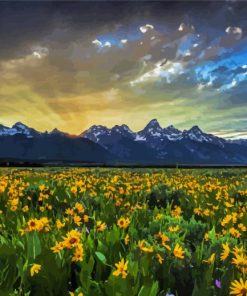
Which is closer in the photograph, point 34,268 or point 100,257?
point 34,268

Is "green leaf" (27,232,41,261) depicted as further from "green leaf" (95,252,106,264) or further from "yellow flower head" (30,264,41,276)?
"green leaf" (95,252,106,264)

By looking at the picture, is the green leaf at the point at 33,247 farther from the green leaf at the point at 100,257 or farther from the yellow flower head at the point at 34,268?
the green leaf at the point at 100,257

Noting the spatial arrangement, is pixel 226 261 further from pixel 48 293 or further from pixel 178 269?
pixel 48 293

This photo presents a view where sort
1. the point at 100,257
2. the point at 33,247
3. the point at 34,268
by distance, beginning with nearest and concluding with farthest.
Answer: the point at 34,268, the point at 100,257, the point at 33,247

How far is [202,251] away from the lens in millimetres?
3578

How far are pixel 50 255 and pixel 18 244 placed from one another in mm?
609

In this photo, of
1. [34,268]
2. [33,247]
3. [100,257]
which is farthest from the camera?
[33,247]

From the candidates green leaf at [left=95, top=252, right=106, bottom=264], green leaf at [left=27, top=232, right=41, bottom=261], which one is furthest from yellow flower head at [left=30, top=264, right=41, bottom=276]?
green leaf at [left=95, top=252, right=106, bottom=264]

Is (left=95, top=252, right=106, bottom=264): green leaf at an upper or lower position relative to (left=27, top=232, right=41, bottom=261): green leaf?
lower

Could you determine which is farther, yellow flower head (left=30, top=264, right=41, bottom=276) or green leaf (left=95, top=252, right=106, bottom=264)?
green leaf (left=95, top=252, right=106, bottom=264)

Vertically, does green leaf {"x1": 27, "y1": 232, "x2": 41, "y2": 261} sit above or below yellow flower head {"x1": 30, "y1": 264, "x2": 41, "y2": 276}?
above

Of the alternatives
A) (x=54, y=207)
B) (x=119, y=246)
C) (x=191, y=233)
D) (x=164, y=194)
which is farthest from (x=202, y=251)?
(x=164, y=194)

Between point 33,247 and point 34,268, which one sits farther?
point 33,247

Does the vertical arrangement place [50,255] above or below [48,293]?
above
